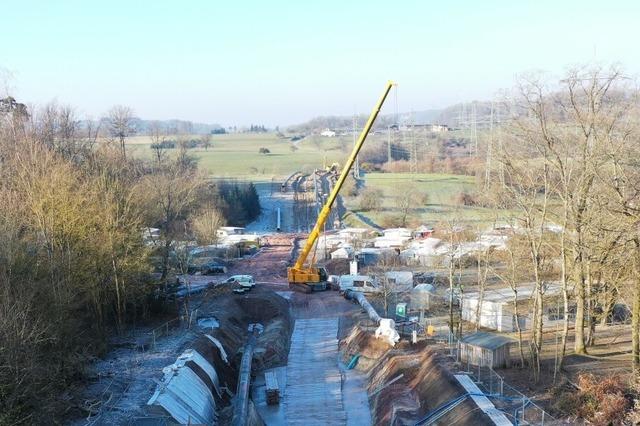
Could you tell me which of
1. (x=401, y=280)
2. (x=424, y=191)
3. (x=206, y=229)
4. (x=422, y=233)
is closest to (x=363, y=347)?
(x=401, y=280)

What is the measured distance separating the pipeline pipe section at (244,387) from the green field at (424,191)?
41.3 metres

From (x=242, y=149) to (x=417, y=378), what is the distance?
164 meters

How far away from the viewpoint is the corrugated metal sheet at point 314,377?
24.7 meters

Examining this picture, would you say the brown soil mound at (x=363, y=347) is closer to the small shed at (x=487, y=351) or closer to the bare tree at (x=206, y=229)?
the small shed at (x=487, y=351)

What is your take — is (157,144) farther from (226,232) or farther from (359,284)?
(359,284)

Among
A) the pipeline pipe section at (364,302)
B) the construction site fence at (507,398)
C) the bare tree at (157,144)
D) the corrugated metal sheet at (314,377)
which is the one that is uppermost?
the bare tree at (157,144)

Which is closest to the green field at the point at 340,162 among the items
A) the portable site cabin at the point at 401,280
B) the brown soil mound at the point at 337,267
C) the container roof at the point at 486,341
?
the portable site cabin at the point at 401,280

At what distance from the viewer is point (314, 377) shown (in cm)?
2889

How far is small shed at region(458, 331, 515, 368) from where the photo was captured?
923 inches

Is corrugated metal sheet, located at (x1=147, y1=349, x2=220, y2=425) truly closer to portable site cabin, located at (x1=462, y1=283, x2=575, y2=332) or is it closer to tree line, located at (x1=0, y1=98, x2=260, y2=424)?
tree line, located at (x1=0, y1=98, x2=260, y2=424)

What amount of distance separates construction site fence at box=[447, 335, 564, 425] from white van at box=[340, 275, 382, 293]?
17.9m

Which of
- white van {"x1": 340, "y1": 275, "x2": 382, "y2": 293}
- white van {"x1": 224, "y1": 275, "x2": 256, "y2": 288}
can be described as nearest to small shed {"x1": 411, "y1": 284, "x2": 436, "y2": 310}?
white van {"x1": 340, "y1": 275, "x2": 382, "y2": 293}

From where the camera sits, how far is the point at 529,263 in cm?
3228

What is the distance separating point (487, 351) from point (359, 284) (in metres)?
20.2
